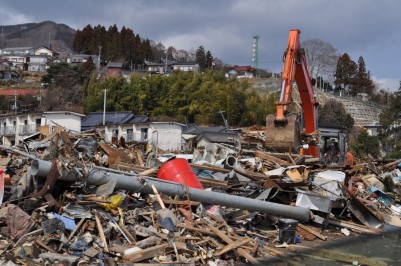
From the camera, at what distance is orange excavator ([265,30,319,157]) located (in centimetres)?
1421

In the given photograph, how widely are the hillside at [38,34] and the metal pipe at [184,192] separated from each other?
137 meters

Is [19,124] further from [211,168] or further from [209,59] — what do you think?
[209,59]

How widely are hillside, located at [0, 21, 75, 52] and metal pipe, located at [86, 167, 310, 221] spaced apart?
450ft

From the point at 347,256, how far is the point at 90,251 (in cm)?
481

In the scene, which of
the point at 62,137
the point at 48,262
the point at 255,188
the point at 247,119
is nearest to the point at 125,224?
the point at 48,262

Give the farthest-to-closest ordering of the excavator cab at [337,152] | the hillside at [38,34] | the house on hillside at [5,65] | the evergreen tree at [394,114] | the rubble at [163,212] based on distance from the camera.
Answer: the hillside at [38,34] < the house on hillside at [5,65] < the evergreen tree at [394,114] < the excavator cab at [337,152] < the rubble at [163,212]

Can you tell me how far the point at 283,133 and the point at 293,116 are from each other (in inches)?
23.5

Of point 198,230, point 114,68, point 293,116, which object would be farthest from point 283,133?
point 114,68

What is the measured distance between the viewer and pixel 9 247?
7.14m

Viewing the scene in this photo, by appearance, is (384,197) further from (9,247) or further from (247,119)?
(247,119)

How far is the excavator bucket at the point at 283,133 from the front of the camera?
14.1 m

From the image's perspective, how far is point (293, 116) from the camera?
1412 centimetres

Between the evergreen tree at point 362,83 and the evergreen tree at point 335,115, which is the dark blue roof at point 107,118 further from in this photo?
the evergreen tree at point 362,83

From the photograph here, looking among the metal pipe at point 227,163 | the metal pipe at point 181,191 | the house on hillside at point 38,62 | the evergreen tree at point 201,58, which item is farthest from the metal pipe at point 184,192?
the house on hillside at point 38,62
